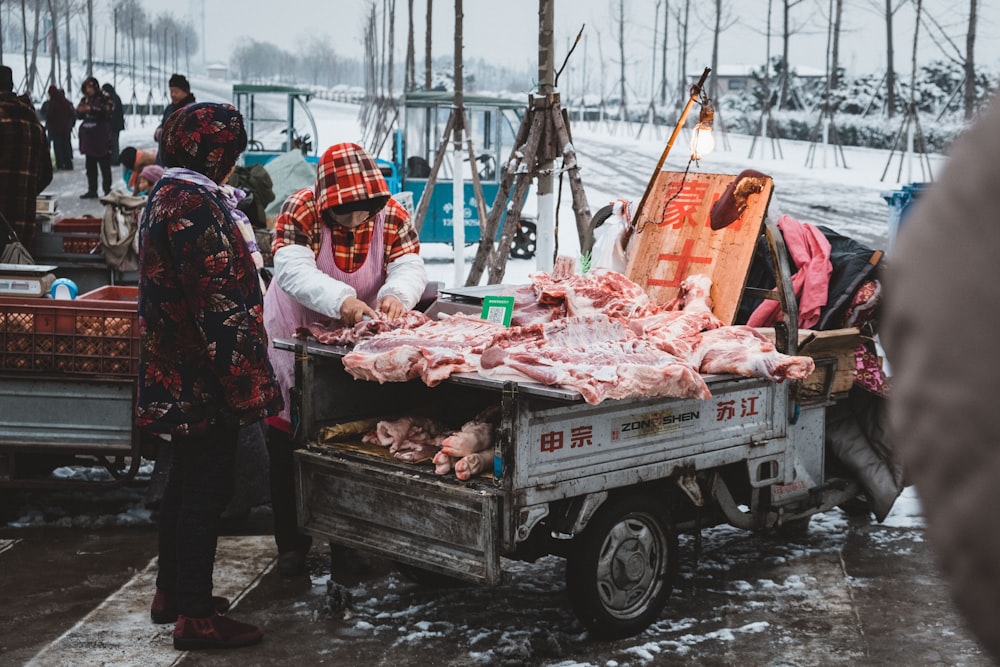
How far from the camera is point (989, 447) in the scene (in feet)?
2.57

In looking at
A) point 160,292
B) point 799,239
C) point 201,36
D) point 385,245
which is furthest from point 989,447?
point 201,36

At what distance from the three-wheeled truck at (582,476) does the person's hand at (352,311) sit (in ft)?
0.59

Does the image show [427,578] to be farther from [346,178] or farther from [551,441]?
[346,178]

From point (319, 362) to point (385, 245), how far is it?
74 centimetres

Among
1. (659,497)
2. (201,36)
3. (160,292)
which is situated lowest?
(659,497)

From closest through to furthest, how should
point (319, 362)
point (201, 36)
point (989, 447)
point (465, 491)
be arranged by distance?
point (989, 447) < point (465, 491) < point (319, 362) < point (201, 36)

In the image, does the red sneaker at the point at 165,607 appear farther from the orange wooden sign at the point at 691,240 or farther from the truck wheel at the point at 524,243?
the truck wheel at the point at 524,243

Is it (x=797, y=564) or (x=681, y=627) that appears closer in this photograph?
(x=681, y=627)

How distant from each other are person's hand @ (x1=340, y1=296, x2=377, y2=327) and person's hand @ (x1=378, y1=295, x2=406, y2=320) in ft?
0.31

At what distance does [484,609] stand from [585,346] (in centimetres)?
122

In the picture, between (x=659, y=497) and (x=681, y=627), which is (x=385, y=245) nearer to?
(x=659, y=497)

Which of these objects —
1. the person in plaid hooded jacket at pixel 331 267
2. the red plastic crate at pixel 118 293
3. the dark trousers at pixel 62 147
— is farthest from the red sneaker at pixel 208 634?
the dark trousers at pixel 62 147

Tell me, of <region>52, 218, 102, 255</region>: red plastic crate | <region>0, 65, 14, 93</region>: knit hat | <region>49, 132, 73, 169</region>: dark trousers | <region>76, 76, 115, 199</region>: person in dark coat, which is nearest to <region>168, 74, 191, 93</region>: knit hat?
<region>52, 218, 102, 255</region>: red plastic crate

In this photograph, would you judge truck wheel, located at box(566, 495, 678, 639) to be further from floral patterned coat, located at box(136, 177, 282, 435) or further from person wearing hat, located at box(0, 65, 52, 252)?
person wearing hat, located at box(0, 65, 52, 252)
